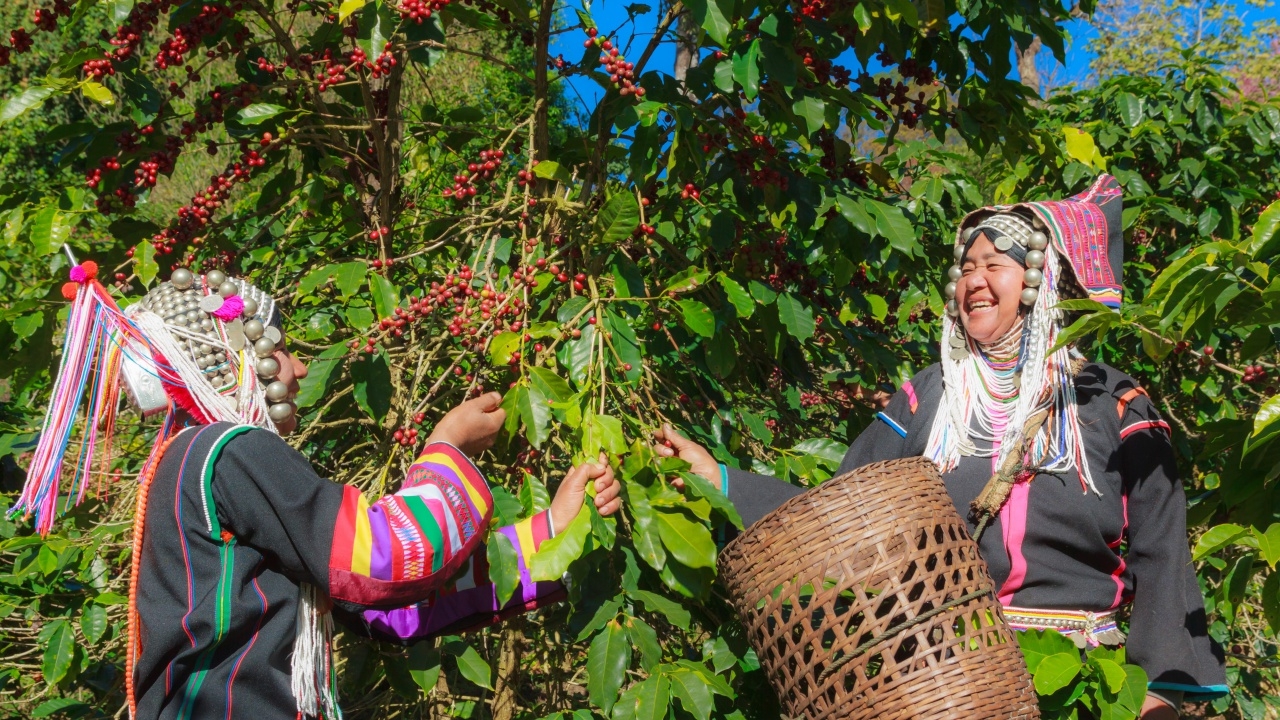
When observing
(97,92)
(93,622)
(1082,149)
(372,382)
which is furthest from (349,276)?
(1082,149)

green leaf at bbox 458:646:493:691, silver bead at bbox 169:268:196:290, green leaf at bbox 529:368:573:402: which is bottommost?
green leaf at bbox 458:646:493:691

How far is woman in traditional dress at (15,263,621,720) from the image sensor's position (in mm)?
1605

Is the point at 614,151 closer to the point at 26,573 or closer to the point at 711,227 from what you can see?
the point at 711,227

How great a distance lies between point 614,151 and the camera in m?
2.45

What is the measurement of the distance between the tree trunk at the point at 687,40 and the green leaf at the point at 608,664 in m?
1.21

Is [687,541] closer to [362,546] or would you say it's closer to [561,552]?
[561,552]

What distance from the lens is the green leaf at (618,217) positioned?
2.12 meters

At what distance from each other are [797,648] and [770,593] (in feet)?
0.33

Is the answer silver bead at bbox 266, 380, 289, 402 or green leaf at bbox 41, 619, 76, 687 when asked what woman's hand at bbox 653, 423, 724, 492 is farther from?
green leaf at bbox 41, 619, 76, 687

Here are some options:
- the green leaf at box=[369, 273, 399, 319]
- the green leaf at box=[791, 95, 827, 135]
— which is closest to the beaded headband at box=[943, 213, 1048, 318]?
A: the green leaf at box=[791, 95, 827, 135]

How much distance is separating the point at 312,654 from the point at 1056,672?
125 centimetres

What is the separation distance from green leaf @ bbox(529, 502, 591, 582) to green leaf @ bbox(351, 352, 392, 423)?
2.23 feet

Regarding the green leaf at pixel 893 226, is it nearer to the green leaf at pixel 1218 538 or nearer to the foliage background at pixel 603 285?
the foliage background at pixel 603 285

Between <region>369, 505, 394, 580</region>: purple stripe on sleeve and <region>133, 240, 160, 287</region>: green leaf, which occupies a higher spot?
<region>133, 240, 160, 287</region>: green leaf
